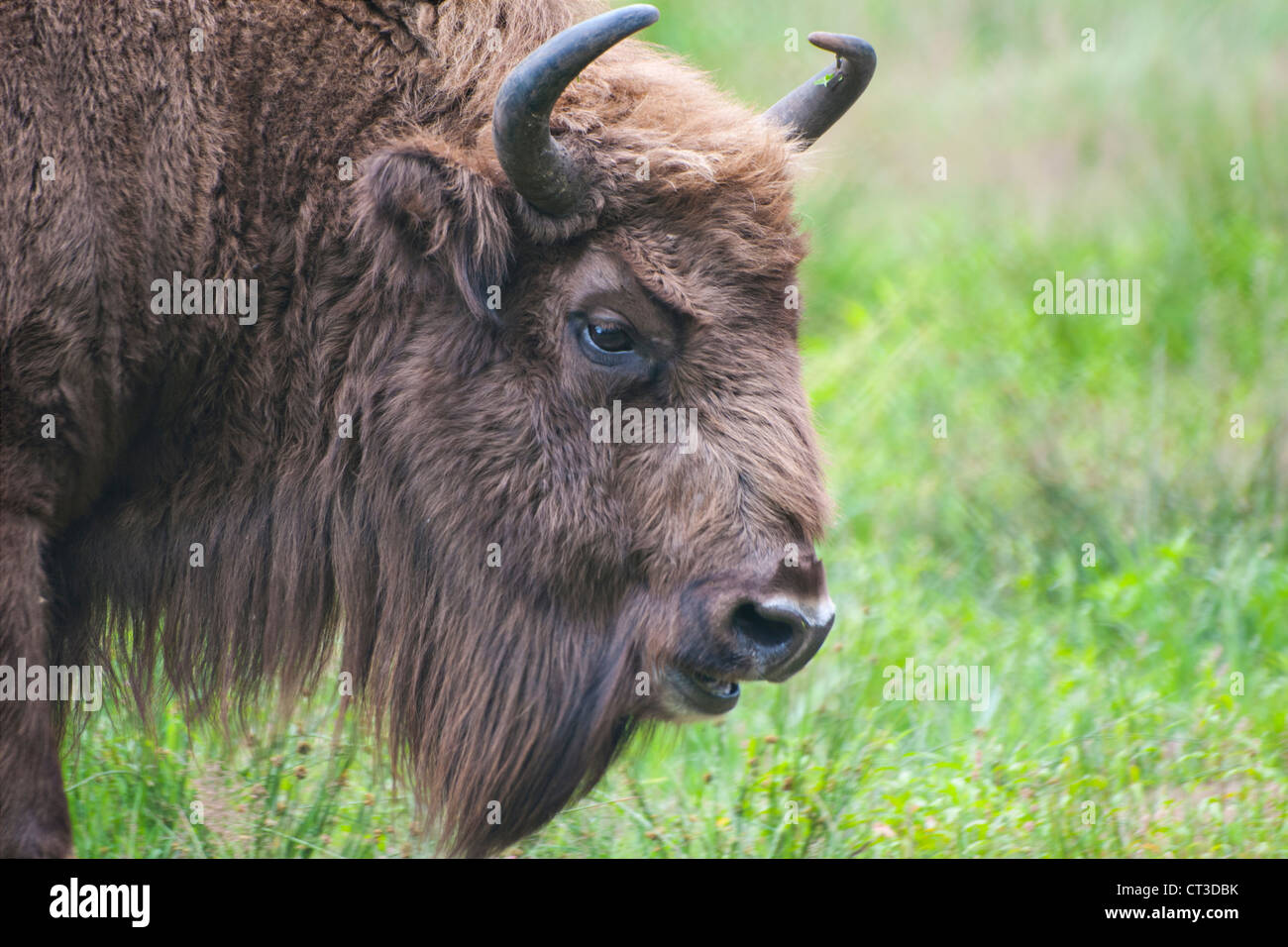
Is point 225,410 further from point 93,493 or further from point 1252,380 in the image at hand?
point 1252,380

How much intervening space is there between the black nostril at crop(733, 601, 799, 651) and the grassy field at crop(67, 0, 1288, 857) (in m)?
0.81

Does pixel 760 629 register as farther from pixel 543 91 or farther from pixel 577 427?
pixel 543 91

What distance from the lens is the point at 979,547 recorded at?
7137mm

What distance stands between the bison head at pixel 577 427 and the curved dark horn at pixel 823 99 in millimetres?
88

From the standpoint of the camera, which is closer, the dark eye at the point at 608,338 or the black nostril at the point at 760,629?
the black nostril at the point at 760,629

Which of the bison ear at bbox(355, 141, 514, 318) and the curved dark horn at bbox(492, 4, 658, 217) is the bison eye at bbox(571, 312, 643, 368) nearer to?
the bison ear at bbox(355, 141, 514, 318)

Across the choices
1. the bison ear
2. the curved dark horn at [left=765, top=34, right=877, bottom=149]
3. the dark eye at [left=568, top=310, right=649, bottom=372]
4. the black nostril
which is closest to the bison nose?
the black nostril

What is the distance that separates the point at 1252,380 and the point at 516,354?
5.39 meters

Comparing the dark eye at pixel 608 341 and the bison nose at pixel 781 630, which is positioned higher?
the dark eye at pixel 608 341

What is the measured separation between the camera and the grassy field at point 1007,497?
4758 millimetres

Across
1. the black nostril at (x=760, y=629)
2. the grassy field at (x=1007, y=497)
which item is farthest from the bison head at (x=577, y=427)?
the grassy field at (x=1007, y=497)

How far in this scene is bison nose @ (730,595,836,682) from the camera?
151 inches

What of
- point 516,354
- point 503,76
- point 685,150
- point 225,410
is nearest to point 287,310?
point 225,410

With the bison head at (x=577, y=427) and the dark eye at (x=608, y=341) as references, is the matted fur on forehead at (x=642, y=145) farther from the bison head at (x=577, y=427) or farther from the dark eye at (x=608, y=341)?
the dark eye at (x=608, y=341)
